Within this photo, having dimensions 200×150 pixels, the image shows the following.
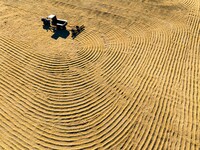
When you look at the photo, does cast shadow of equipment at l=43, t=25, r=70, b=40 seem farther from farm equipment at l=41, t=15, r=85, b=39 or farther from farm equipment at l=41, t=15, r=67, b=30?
farm equipment at l=41, t=15, r=67, b=30

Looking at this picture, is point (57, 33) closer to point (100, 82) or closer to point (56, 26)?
point (56, 26)

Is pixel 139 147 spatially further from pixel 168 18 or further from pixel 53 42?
pixel 168 18

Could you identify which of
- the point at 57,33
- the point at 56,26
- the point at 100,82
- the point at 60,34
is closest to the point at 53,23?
the point at 56,26

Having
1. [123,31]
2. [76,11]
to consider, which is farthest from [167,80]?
[76,11]

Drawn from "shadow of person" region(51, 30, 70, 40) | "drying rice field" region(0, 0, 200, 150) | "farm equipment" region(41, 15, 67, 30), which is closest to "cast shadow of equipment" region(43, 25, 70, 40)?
"shadow of person" region(51, 30, 70, 40)

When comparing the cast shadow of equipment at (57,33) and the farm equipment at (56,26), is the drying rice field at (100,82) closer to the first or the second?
the cast shadow of equipment at (57,33)

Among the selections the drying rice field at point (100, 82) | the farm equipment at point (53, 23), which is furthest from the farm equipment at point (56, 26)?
the drying rice field at point (100, 82)
